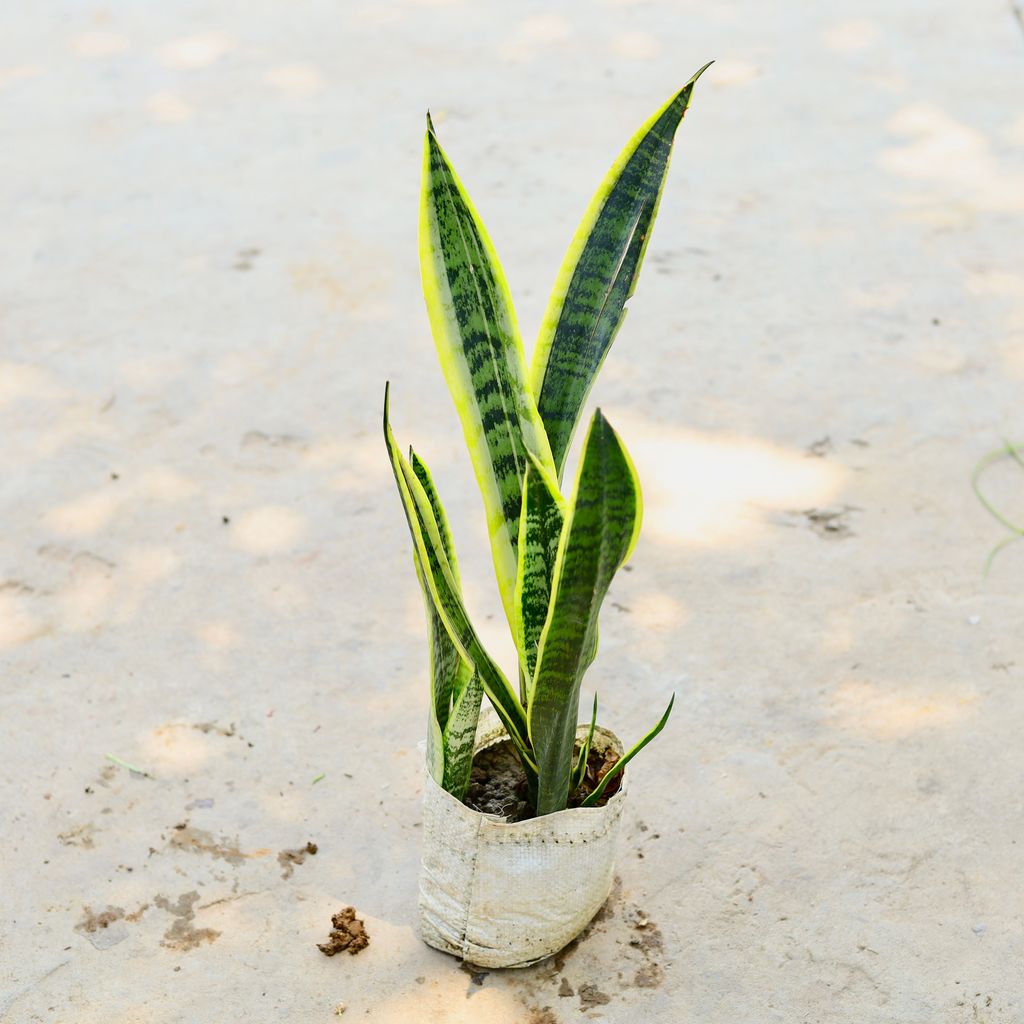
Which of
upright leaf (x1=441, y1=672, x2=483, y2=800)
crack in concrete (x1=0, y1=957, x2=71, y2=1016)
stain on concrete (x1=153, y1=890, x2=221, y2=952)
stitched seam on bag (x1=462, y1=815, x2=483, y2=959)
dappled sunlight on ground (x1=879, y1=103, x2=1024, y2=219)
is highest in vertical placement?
upright leaf (x1=441, y1=672, x2=483, y2=800)

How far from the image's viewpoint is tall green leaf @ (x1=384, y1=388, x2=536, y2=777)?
1400 millimetres

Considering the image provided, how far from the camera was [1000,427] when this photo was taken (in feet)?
9.20

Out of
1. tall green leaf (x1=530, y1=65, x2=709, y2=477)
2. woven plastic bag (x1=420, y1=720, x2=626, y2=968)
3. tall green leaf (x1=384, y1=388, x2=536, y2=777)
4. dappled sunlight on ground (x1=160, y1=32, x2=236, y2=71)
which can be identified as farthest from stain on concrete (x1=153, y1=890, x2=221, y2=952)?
dappled sunlight on ground (x1=160, y1=32, x2=236, y2=71)

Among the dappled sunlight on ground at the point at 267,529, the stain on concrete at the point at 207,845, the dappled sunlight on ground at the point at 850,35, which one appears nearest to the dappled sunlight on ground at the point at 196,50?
the dappled sunlight on ground at the point at 850,35

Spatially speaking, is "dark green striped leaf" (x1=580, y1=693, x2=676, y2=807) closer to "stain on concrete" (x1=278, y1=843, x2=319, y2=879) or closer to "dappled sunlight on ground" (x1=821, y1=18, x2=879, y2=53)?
"stain on concrete" (x1=278, y1=843, x2=319, y2=879)

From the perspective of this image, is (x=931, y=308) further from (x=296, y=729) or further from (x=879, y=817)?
(x=296, y=729)

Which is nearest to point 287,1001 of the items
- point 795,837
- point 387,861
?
point 387,861

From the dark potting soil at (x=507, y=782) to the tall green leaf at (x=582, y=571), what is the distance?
0.18m

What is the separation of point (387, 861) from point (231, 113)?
2977mm

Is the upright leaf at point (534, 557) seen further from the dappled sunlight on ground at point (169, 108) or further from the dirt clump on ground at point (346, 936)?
the dappled sunlight on ground at point (169, 108)

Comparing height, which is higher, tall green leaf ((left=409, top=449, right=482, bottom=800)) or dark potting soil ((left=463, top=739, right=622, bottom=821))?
tall green leaf ((left=409, top=449, right=482, bottom=800))

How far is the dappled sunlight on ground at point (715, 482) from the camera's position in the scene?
2549mm

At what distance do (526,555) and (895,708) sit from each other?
38.1 inches

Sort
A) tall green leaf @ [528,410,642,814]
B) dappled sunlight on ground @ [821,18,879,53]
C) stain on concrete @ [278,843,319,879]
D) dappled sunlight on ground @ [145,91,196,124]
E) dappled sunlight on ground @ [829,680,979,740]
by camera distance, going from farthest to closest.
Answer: dappled sunlight on ground @ [821,18,879,53]
dappled sunlight on ground @ [145,91,196,124]
dappled sunlight on ground @ [829,680,979,740]
stain on concrete @ [278,843,319,879]
tall green leaf @ [528,410,642,814]
